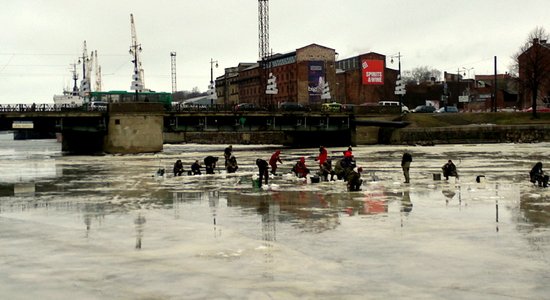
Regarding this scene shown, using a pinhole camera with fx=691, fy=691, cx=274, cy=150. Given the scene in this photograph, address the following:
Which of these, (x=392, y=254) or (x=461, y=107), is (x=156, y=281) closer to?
(x=392, y=254)

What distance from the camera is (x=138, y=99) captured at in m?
99.4

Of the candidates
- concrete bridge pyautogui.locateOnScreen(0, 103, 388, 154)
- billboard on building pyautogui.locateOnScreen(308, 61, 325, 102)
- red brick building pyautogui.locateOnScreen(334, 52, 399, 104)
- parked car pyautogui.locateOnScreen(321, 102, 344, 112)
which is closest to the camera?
concrete bridge pyautogui.locateOnScreen(0, 103, 388, 154)

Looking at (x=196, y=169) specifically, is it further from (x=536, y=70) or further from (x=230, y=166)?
(x=536, y=70)

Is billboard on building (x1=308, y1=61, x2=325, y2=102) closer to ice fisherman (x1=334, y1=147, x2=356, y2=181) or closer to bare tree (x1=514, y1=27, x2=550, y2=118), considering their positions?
bare tree (x1=514, y1=27, x2=550, y2=118)

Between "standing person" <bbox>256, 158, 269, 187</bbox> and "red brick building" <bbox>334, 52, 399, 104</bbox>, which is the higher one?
"red brick building" <bbox>334, 52, 399, 104</bbox>

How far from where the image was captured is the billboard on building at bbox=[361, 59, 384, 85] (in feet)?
465

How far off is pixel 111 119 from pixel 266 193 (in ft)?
182

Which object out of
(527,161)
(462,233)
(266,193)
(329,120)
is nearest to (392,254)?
(462,233)

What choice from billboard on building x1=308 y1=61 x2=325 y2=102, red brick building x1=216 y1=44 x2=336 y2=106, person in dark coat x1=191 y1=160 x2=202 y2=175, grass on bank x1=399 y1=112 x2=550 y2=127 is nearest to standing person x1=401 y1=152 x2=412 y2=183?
person in dark coat x1=191 y1=160 x2=202 y2=175

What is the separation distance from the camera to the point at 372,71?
14200 cm

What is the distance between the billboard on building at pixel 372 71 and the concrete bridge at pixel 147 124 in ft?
130

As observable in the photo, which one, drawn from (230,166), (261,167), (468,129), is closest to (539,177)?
(261,167)

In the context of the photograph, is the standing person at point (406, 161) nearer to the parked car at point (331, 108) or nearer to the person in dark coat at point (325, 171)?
the person in dark coat at point (325, 171)

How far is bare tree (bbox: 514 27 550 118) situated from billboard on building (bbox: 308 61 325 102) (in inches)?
1735
